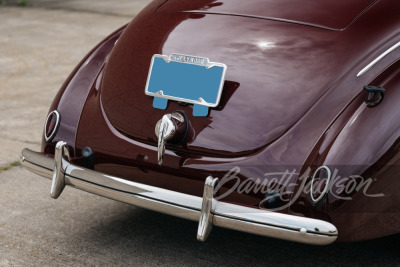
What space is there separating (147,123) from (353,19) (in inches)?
39.1

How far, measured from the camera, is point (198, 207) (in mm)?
2809

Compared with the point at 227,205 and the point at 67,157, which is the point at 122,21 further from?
the point at 227,205

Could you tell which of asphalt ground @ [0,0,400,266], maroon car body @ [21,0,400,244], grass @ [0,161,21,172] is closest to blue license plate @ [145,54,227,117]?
maroon car body @ [21,0,400,244]

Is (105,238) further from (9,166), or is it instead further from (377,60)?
(377,60)

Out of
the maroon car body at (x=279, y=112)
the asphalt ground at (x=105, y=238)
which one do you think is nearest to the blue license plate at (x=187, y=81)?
the maroon car body at (x=279, y=112)

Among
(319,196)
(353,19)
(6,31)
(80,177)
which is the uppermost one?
(353,19)

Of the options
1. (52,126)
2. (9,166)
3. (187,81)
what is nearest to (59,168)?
(52,126)

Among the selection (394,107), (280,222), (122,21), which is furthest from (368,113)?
(122,21)

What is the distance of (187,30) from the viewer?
10.6ft

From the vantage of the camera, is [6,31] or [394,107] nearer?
[394,107]

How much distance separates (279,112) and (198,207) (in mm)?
510

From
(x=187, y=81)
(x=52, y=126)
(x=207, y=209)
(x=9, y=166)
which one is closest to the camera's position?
(x=207, y=209)

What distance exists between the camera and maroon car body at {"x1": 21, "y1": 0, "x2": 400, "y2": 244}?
277 cm

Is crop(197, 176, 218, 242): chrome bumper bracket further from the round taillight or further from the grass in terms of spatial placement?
the grass
